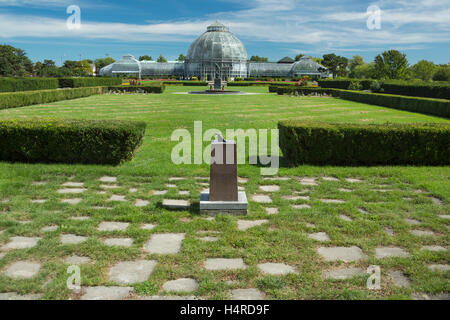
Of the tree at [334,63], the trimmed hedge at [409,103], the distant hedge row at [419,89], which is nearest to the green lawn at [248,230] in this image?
the trimmed hedge at [409,103]

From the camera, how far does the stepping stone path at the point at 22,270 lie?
369 centimetres

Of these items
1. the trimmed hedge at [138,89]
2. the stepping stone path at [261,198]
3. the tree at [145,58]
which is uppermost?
the tree at [145,58]

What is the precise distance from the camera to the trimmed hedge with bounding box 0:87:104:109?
2183 centimetres

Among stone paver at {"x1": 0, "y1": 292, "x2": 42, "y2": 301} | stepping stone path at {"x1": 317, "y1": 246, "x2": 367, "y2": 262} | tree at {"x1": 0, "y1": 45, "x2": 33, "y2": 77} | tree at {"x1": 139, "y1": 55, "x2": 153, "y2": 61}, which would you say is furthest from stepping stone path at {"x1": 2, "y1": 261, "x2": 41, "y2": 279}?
tree at {"x1": 139, "y1": 55, "x2": 153, "y2": 61}

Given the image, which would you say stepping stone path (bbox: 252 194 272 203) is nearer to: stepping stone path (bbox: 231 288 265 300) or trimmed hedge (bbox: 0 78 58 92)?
stepping stone path (bbox: 231 288 265 300)

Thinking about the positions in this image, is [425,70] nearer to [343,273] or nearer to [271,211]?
[271,211]

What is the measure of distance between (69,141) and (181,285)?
6.05 metres

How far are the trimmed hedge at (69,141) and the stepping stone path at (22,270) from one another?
461cm

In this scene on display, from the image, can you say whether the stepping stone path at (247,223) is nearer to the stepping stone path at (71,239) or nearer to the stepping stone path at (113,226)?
the stepping stone path at (113,226)

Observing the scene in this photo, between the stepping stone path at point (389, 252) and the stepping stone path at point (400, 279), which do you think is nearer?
the stepping stone path at point (400, 279)

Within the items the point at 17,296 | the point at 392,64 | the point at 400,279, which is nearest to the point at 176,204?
the point at 17,296

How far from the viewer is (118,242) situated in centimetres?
451

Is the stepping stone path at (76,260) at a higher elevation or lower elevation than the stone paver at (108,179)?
lower

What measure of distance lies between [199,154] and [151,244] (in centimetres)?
528
